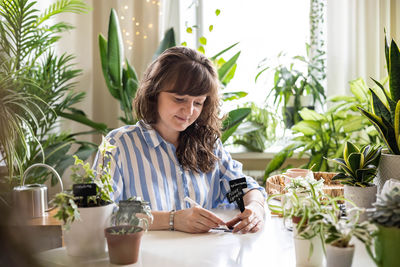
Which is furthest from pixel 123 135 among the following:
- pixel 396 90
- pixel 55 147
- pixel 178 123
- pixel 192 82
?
pixel 55 147

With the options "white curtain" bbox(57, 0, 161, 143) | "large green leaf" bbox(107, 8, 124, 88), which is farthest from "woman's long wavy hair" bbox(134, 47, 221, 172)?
"white curtain" bbox(57, 0, 161, 143)

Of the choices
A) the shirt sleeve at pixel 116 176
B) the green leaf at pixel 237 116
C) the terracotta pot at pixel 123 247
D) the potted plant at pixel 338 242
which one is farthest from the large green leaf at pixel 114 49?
the potted plant at pixel 338 242

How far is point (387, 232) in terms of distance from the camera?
910 mm

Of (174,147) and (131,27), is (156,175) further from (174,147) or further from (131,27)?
(131,27)

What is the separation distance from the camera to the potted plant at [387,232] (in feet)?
2.96

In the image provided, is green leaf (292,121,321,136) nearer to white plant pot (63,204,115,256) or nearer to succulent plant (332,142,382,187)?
succulent plant (332,142,382,187)

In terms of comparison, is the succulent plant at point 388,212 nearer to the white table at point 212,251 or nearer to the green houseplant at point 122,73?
the white table at point 212,251

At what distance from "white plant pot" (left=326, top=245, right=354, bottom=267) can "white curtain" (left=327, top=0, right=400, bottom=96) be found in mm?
2655

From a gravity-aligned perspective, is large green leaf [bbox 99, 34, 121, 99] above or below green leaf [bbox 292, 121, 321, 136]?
above

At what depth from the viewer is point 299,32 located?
383 cm

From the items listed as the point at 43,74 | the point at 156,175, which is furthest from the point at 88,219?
the point at 43,74

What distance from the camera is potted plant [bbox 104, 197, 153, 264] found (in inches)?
42.9

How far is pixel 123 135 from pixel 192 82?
371 millimetres

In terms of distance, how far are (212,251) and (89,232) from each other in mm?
351
